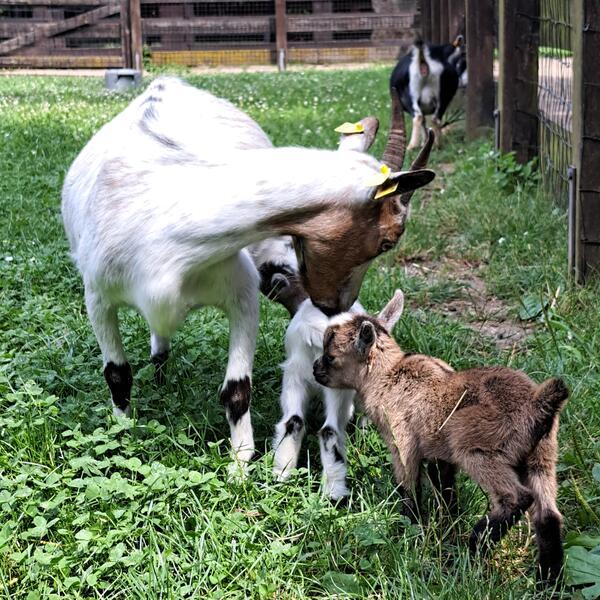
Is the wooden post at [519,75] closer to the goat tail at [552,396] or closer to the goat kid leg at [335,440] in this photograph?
the goat kid leg at [335,440]

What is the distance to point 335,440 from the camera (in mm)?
3836

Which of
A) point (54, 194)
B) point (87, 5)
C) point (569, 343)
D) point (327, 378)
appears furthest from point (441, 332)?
point (87, 5)

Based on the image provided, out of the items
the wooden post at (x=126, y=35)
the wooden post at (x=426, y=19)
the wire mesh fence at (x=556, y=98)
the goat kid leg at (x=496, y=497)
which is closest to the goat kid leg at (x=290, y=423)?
the goat kid leg at (x=496, y=497)

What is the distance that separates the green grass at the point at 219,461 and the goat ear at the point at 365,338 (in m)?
0.48

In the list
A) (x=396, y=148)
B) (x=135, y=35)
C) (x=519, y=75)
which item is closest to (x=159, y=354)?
(x=396, y=148)

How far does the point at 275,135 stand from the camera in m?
10.4

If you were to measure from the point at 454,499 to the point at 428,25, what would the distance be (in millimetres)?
14212

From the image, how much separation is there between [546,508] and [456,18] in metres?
11.1

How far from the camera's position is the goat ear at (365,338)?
11.8 ft

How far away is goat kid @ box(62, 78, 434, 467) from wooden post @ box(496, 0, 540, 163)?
A: 416 cm

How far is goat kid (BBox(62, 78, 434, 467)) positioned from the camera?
3.50 m

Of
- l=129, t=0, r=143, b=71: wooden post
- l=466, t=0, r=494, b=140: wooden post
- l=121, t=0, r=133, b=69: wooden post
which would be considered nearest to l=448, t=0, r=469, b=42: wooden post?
l=466, t=0, r=494, b=140: wooden post

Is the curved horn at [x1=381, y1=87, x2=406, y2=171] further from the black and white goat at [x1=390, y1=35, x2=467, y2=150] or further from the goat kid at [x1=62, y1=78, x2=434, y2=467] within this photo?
the black and white goat at [x1=390, y1=35, x2=467, y2=150]

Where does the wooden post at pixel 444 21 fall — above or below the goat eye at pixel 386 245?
above
